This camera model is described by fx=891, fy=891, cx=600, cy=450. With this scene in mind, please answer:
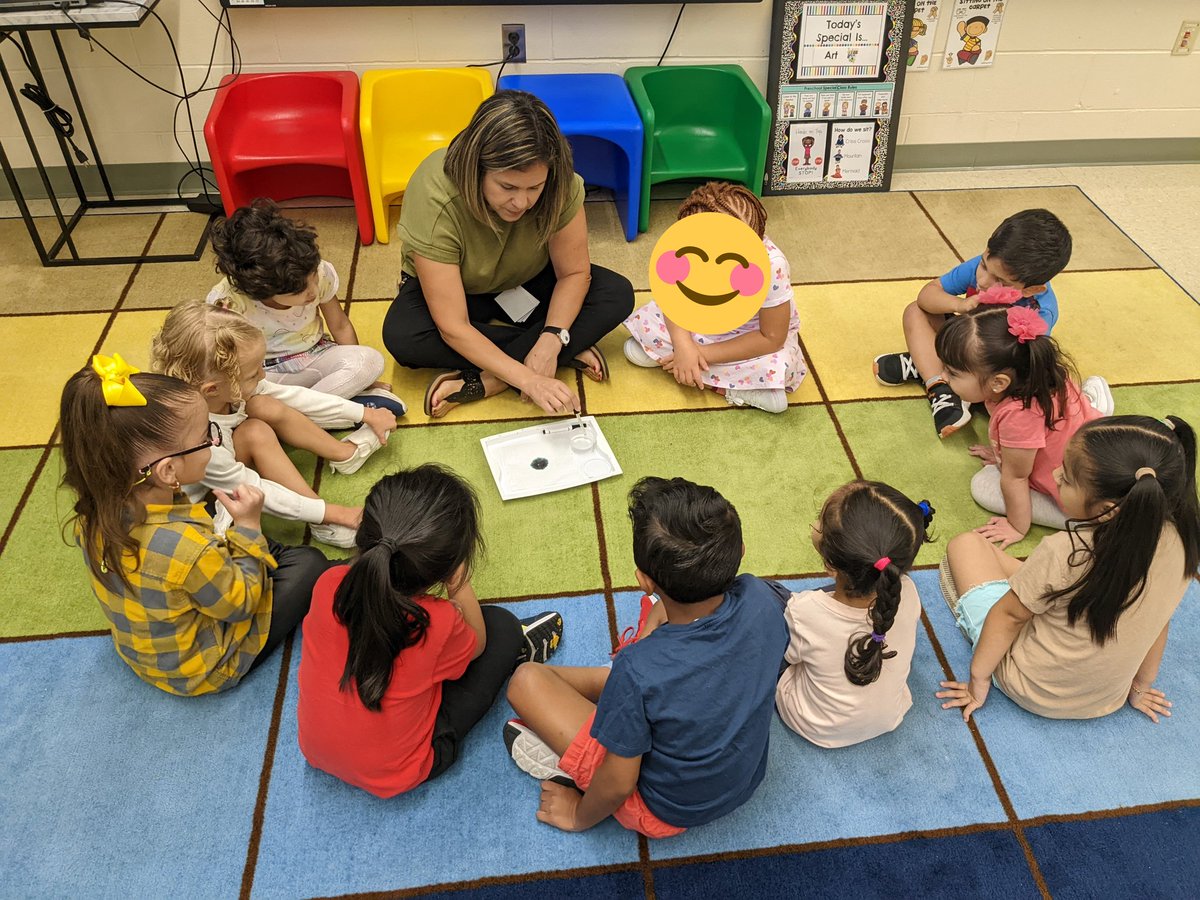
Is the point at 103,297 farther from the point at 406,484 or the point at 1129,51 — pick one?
the point at 1129,51

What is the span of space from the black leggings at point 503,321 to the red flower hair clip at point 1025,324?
1009mm

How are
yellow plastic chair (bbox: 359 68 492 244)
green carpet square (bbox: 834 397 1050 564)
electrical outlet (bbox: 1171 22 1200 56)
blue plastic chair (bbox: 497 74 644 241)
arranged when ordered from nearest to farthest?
1. green carpet square (bbox: 834 397 1050 564)
2. blue plastic chair (bbox: 497 74 644 241)
3. yellow plastic chair (bbox: 359 68 492 244)
4. electrical outlet (bbox: 1171 22 1200 56)

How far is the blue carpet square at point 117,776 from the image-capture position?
4.80 ft

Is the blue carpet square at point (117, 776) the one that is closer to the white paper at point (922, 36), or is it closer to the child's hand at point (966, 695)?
the child's hand at point (966, 695)

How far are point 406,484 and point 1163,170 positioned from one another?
347 cm

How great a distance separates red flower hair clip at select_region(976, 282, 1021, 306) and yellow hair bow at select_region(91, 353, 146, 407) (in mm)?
1888

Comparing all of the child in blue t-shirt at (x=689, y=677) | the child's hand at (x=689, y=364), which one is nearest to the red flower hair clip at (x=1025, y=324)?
the child's hand at (x=689, y=364)

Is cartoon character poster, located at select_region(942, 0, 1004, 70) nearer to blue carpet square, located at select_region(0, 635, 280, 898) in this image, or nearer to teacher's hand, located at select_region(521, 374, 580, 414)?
teacher's hand, located at select_region(521, 374, 580, 414)

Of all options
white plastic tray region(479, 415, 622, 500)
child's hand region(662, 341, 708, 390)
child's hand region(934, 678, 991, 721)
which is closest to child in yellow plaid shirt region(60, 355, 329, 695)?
white plastic tray region(479, 415, 622, 500)

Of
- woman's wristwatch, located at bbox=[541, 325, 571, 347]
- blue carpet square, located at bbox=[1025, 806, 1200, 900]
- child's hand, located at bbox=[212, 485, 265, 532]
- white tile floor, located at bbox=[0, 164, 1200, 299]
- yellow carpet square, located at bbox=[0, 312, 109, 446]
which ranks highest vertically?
child's hand, located at bbox=[212, 485, 265, 532]

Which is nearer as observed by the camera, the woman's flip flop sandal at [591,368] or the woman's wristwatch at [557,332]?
the woman's wristwatch at [557,332]

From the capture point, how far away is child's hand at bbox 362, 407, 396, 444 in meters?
2.18

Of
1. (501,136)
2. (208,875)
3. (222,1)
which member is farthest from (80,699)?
(222,1)

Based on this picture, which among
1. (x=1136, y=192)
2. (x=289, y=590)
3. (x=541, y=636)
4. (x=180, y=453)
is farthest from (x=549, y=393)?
(x=1136, y=192)
